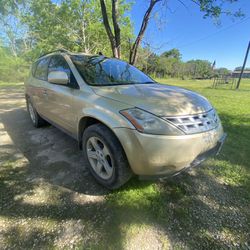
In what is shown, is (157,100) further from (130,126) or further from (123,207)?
(123,207)

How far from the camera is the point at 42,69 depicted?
12.8ft

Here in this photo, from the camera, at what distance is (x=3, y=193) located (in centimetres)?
215

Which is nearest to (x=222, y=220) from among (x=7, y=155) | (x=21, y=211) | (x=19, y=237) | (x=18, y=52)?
(x=19, y=237)

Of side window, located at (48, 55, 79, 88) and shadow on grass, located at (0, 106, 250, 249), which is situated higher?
side window, located at (48, 55, 79, 88)

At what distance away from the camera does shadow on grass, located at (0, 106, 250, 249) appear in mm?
1627

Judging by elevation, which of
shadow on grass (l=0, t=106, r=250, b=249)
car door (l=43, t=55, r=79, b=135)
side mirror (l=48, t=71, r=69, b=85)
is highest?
side mirror (l=48, t=71, r=69, b=85)

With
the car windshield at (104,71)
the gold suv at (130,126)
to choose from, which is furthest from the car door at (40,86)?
the car windshield at (104,71)

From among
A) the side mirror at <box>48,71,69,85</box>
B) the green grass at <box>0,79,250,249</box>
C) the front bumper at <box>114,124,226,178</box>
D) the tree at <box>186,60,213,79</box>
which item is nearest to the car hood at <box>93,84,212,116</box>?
the front bumper at <box>114,124,226,178</box>

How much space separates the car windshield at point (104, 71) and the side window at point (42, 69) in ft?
3.30

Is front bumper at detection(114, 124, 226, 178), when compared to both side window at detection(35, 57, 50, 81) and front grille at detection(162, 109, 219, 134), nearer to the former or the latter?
front grille at detection(162, 109, 219, 134)

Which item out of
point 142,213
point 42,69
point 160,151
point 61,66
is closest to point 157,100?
point 160,151

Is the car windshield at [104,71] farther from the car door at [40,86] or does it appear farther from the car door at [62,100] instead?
the car door at [40,86]

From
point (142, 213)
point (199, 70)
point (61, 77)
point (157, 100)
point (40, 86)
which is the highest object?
point (199, 70)

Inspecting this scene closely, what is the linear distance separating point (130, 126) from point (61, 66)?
202 cm
